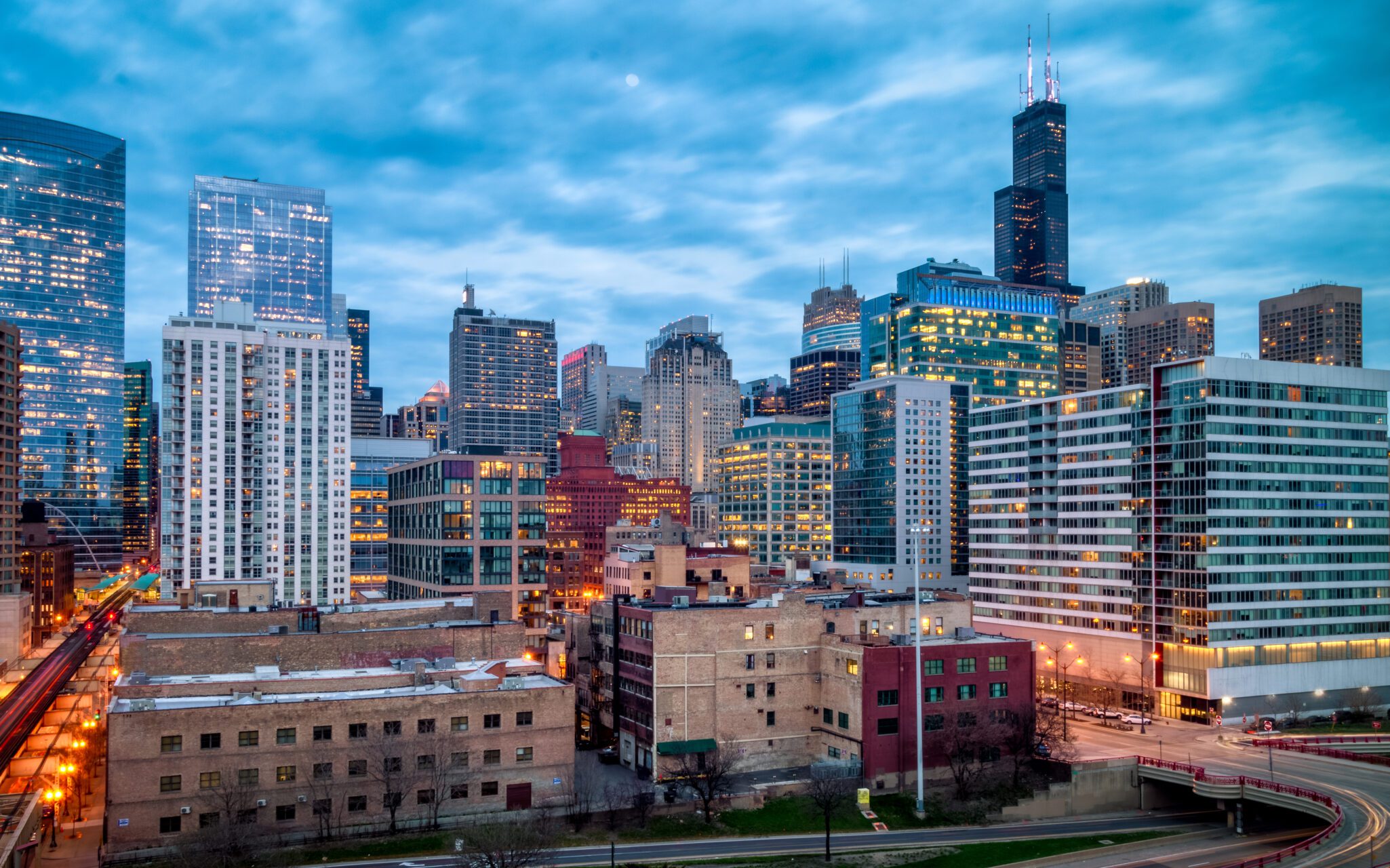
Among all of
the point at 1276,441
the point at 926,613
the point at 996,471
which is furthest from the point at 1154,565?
the point at 926,613

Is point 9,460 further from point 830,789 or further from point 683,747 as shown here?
point 830,789

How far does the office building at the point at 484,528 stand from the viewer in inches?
6250

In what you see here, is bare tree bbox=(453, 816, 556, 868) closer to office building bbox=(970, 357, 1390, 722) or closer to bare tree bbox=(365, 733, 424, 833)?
bare tree bbox=(365, 733, 424, 833)

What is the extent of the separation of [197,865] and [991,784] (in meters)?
63.7

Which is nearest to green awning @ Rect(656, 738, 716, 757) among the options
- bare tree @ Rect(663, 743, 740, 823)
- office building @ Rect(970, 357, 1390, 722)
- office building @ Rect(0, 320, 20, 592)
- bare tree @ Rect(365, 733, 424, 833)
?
bare tree @ Rect(663, 743, 740, 823)

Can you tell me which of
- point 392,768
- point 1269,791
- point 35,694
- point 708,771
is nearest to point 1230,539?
point 1269,791

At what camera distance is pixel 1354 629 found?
14325 centimetres

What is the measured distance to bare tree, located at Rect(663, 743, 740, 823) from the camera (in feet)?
279

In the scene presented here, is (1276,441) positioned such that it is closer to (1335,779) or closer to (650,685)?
(1335,779)

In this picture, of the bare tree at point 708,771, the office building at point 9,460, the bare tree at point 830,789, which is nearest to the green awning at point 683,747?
the bare tree at point 708,771

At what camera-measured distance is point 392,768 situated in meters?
78.9

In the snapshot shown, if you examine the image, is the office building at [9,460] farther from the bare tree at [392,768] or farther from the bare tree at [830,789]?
the bare tree at [830,789]

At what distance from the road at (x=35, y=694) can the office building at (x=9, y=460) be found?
15688 mm

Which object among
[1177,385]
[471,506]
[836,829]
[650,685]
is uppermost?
[1177,385]
